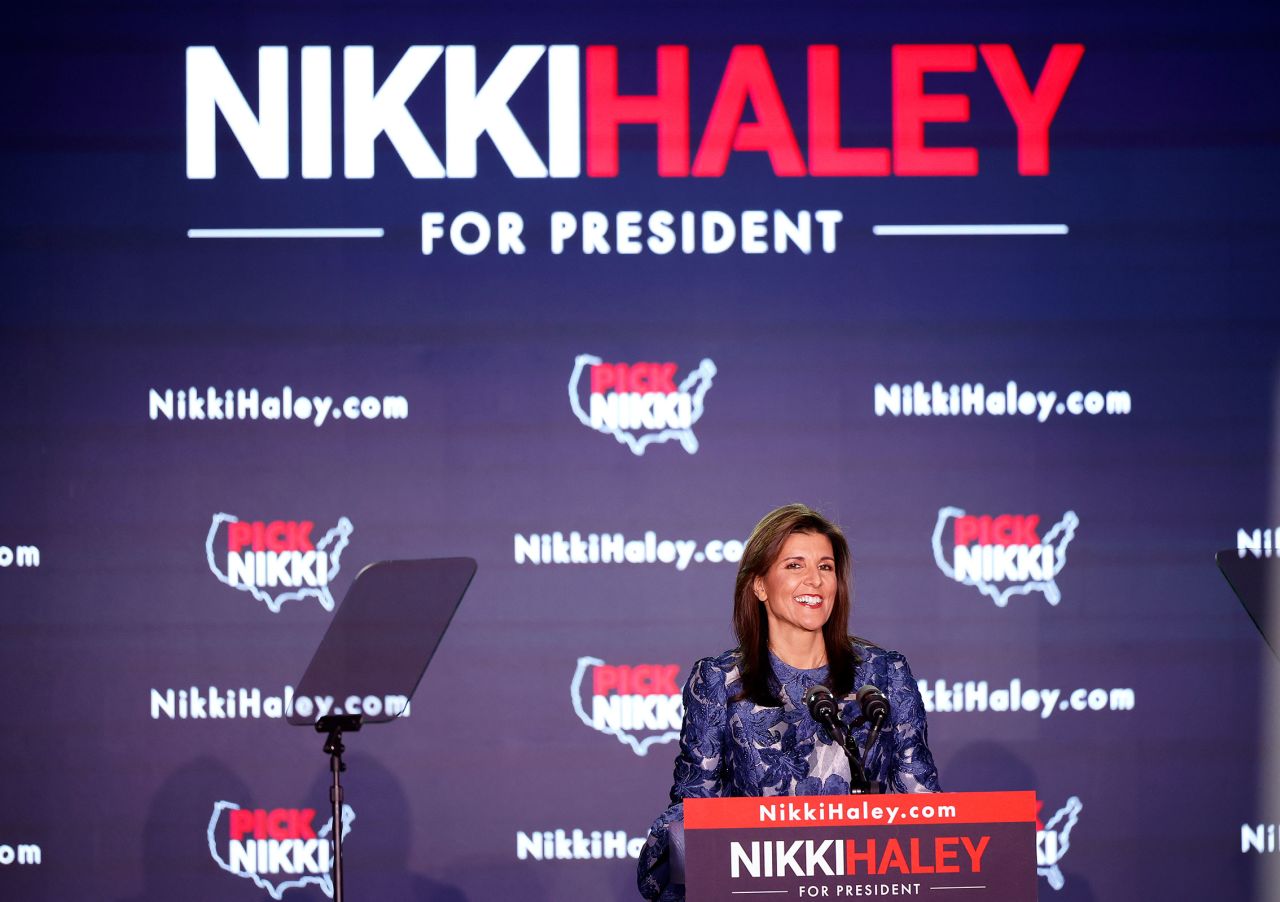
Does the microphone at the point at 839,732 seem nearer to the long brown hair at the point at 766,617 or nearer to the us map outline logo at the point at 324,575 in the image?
the long brown hair at the point at 766,617

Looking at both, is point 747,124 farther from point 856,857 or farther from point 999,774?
point 856,857

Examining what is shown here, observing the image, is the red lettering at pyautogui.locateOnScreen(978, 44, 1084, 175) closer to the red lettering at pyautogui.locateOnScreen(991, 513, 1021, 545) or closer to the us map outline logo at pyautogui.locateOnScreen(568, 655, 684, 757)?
the red lettering at pyautogui.locateOnScreen(991, 513, 1021, 545)

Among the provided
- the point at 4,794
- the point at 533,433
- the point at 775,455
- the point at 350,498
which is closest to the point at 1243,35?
the point at 775,455

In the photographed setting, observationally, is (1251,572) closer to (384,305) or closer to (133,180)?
(384,305)

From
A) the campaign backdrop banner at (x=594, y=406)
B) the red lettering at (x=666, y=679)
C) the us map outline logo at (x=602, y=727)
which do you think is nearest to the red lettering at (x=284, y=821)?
the campaign backdrop banner at (x=594, y=406)

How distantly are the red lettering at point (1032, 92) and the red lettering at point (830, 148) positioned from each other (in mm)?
418

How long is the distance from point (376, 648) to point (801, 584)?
104 centimetres

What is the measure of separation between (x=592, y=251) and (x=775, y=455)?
0.83m

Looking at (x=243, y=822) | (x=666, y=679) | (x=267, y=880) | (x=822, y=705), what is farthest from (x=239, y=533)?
(x=822, y=705)

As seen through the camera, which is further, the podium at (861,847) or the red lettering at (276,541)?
the red lettering at (276,541)

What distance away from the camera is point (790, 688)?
9.14 feet

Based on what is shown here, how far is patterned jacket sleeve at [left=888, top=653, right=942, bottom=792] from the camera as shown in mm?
2650

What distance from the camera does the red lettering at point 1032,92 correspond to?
Result: 4113 mm

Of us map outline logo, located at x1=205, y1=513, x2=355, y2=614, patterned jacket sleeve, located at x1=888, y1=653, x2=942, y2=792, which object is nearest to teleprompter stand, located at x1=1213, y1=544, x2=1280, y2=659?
patterned jacket sleeve, located at x1=888, y1=653, x2=942, y2=792
